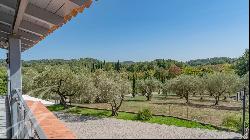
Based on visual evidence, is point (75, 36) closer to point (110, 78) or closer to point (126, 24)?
point (126, 24)

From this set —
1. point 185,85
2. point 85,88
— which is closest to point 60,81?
point 85,88

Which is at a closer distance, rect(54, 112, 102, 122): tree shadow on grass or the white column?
the white column

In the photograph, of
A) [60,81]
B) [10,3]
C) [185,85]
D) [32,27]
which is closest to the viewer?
[10,3]

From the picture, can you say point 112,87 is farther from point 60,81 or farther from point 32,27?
point 32,27

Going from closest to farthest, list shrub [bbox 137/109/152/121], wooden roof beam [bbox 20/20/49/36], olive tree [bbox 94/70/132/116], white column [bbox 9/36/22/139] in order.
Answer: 1. wooden roof beam [bbox 20/20/49/36]
2. white column [bbox 9/36/22/139]
3. shrub [bbox 137/109/152/121]
4. olive tree [bbox 94/70/132/116]

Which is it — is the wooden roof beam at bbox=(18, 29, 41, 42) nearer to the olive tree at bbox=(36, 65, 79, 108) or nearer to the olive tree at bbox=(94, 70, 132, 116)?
the olive tree at bbox=(94, 70, 132, 116)

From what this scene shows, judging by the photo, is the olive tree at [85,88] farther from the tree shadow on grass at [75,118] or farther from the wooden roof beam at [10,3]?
the wooden roof beam at [10,3]

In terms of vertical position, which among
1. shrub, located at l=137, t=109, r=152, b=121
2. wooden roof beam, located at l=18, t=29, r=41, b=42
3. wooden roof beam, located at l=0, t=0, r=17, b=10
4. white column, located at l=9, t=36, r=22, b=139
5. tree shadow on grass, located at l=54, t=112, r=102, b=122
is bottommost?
tree shadow on grass, located at l=54, t=112, r=102, b=122

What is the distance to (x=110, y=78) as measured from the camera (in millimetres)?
31516

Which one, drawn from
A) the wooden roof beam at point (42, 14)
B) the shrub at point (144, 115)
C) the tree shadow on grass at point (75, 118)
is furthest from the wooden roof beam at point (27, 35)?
the tree shadow on grass at point (75, 118)

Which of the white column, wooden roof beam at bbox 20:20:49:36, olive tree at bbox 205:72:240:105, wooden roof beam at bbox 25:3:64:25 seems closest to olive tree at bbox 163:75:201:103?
olive tree at bbox 205:72:240:105

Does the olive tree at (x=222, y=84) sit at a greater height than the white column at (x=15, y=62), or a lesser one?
lesser

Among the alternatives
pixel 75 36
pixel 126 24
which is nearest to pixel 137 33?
pixel 126 24

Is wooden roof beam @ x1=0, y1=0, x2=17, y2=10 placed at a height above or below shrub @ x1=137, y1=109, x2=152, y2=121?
above
